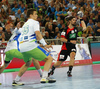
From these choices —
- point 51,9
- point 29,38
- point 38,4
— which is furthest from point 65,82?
point 38,4

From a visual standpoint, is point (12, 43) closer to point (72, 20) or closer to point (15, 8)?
point (72, 20)

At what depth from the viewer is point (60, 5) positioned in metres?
18.9

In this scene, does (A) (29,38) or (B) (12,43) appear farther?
(B) (12,43)

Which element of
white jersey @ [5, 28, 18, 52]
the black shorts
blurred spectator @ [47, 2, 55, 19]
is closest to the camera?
white jersey @ [5, 28, 18, 52]

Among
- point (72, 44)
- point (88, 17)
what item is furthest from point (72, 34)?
point (88, 17)

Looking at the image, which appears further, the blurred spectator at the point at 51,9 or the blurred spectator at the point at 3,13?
the blurred spectator at the point at 51,9

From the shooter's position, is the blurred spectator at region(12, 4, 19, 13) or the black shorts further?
the blurred spectator at region(12, 4, 19, 13)

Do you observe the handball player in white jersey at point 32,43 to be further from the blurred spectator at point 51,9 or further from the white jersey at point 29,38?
the blurred spectator at point 51,9

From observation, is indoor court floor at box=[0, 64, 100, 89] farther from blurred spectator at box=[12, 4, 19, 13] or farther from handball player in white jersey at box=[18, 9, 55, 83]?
blurred spectator at box=[12, 4, 19, 13]

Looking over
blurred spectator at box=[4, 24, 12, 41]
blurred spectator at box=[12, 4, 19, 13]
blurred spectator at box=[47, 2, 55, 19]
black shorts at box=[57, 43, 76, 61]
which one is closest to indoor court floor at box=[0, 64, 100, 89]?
black shorts at box=[57, 43, 76, 61]

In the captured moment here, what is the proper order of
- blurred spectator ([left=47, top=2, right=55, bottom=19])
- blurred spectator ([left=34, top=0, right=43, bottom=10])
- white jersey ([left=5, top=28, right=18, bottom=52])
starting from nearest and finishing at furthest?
white jersey ([left=5, top=28, right=18, bottom=52]) → blurred spectator ([left=47, top=2, right=55, bottom=19]) → blurred spectator ([left=34, top=0, right=43, bottom=10])

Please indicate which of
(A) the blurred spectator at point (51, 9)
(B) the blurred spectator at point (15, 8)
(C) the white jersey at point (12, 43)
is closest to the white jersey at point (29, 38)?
(C) the white jersey at point (12, 43)

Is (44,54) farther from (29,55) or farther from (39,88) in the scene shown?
(39,88)

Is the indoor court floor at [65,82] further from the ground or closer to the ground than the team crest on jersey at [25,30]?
closer to the ground
